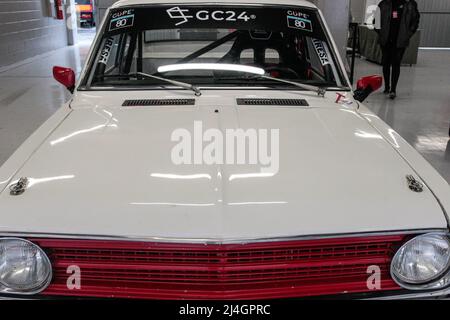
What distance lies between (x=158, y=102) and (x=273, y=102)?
0.62 metres

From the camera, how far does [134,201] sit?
163 cm

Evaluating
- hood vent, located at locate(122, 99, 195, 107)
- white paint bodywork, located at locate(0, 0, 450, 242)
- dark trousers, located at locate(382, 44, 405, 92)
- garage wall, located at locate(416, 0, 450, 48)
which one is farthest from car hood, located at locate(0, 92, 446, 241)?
garage wall, located at locate(416, 0, 450, 48)

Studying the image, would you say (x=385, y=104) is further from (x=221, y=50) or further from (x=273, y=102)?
(x=273, y=102)

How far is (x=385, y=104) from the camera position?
26.1 ft

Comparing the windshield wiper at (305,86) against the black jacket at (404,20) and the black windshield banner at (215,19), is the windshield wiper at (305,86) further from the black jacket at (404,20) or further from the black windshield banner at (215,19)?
the black jacket at (404,20)

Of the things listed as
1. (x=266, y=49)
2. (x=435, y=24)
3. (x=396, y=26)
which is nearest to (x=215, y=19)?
(x=266, y=49)

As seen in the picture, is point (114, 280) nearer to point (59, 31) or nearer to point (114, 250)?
point (114, 250)

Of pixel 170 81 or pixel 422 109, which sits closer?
pixel 170 81

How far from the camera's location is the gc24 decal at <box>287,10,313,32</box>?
9.84ft

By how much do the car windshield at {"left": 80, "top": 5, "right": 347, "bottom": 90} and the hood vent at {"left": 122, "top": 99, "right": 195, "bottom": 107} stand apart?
18 centimetres

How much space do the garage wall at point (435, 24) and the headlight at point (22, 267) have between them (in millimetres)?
19307

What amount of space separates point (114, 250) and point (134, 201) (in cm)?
17

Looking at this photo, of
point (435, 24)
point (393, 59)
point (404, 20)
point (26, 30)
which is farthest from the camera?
point (435, 24)

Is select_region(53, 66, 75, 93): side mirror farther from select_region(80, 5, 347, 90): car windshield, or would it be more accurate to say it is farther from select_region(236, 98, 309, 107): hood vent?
select_region(236, 98, 309, 107): hood vent
